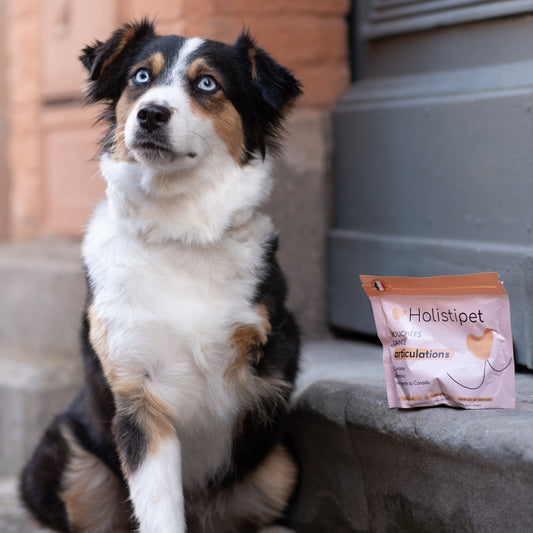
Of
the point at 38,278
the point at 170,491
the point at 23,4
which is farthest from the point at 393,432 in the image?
the point at 23,4

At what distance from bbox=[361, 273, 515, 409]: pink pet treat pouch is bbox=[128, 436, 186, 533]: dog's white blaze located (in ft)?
2.18

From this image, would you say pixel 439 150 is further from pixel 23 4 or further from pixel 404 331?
pixel 23 4

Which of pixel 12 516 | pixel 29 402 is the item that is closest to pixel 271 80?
pixel 12 516

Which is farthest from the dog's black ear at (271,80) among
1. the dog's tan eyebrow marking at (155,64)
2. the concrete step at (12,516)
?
the concrete step at (12,516)

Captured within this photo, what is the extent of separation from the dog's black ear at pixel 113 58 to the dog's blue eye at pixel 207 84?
0.27 m

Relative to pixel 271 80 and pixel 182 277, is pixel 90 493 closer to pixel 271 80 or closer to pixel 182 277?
pixel 182 277

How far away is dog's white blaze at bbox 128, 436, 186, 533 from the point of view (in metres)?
2.23

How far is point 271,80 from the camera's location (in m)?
2.47

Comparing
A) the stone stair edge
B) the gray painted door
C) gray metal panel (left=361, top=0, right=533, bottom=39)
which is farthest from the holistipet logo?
gray metal panel (left=361, top=0, right=533, bottom=39)

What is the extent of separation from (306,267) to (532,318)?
118 centimetres

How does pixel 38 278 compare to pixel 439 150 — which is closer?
pixel 439 150

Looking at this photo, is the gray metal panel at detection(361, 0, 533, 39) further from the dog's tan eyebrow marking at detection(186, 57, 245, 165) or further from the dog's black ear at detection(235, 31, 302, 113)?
the dog's tan eyebrow marking at detection(186, 57, 245, 165)

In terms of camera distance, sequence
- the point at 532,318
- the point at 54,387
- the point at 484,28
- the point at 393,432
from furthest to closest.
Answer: the point at 54,387
the point at 484,28
the point at 532,318
the point at 393,432

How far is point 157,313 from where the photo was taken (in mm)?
2299
